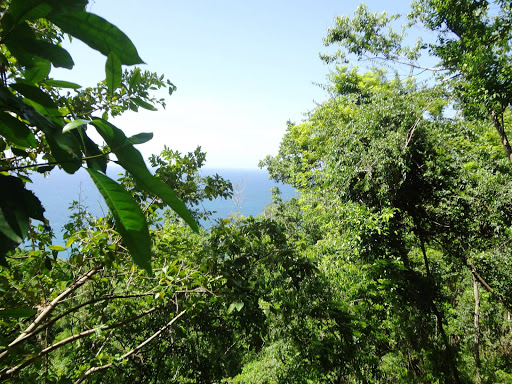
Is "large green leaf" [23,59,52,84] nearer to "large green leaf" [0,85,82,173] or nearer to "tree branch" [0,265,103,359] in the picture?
"large green leaf" [0,85,82,173]

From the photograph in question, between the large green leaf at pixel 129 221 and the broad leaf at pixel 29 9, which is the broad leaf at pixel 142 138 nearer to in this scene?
the large green leaf at pixel 129 221

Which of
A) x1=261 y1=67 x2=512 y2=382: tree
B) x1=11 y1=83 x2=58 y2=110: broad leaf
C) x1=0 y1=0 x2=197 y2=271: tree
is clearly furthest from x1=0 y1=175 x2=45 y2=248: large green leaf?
x1=261 y1=67 x2=512 y2=382: tree

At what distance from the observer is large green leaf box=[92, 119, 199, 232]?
285 millimetres

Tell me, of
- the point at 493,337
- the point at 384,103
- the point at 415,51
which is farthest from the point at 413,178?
the point at 493,337

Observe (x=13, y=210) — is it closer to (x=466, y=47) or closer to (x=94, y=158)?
(x=94, y=158)

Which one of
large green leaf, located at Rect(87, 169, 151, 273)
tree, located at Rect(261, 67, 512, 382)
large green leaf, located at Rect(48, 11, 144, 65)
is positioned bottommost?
large green leaf, located at Rect(87, 169, 151, 273)

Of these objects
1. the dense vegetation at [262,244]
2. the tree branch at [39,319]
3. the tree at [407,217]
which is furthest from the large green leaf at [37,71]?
the tree at [407,217]

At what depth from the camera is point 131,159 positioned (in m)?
0.30

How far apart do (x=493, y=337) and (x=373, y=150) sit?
268 inches

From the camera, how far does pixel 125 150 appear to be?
0.29 metres

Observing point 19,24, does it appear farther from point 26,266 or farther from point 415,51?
point 415,51

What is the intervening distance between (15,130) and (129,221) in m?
0.22

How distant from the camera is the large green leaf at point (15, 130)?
36 cm

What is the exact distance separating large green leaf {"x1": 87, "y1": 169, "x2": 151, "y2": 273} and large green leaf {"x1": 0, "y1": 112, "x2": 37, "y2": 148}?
0.18 m
